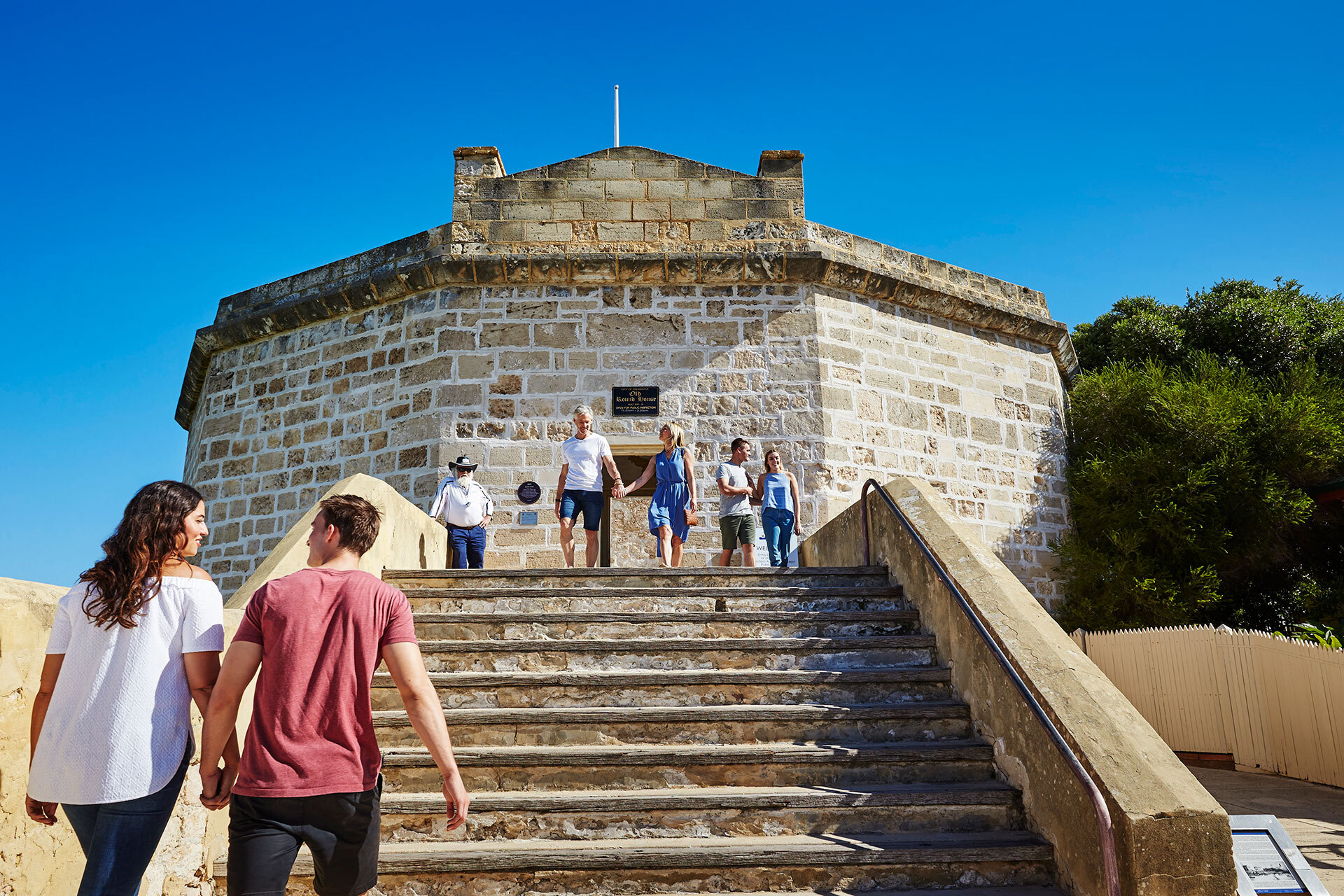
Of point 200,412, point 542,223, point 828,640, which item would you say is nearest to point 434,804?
point 828,640

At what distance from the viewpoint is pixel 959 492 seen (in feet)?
33.7

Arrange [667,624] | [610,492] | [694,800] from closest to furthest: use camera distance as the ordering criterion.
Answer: [694,800] → [667,624] → [610,492]

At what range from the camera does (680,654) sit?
200 inches

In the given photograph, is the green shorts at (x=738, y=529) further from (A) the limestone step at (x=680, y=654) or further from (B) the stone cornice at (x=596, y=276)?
(B) the stone cornice at (x=596, y=276)

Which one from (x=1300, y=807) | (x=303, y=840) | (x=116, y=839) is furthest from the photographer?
(x=1300, y=807)

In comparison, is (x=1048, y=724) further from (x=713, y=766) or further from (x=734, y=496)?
(x=734, y=496)

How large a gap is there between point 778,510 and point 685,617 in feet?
7.67

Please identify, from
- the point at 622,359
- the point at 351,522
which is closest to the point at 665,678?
the point at 351,522

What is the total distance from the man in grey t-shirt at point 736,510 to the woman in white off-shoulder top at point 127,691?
531 centimetres

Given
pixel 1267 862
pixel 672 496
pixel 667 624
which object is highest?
pixel 672 496

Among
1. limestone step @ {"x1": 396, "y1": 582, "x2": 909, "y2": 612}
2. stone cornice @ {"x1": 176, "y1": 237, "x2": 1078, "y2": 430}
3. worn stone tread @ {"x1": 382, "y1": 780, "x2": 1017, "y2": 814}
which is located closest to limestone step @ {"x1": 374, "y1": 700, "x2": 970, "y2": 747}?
worn stone tread @ {"x1": 382, "y1": 780, "x2": 1017, "y2": 814}

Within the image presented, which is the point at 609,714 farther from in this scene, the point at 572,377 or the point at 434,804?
the point at 572,377

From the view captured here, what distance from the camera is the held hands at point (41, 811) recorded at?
7.45ft

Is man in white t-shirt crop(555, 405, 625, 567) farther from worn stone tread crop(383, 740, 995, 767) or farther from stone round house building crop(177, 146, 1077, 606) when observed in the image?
worn stone tread crop(383, 740, 995, 767)
